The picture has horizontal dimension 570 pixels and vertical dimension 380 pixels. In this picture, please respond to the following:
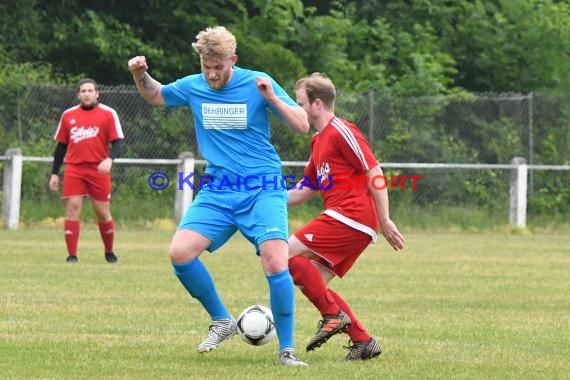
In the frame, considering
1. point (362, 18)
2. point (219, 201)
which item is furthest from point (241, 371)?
point (362, 18)

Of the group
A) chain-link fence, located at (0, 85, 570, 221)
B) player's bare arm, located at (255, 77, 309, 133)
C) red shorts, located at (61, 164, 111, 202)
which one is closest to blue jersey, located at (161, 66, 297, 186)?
player's bare arm, located at (255, 77, 309, 133)

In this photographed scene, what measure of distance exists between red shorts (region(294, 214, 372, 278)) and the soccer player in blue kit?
0.31m

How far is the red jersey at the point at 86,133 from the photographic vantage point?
1411cm

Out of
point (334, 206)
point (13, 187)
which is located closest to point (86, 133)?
point (13, 187)

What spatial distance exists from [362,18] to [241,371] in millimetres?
22157

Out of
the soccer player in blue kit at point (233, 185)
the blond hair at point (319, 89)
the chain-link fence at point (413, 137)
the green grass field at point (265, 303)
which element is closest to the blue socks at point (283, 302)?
the soccer player in blue kit at point (233, 185)

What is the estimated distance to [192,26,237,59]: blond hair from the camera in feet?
22.9

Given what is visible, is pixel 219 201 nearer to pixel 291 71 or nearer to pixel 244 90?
pixel 244 90

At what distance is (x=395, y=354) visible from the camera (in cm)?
756

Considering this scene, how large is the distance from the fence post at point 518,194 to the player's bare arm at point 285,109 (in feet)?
50.7

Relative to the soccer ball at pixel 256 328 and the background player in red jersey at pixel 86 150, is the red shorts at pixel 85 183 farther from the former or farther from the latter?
the soccer ball at pixel 256 328

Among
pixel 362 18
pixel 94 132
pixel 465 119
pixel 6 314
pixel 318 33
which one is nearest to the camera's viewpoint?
pixel 6 314

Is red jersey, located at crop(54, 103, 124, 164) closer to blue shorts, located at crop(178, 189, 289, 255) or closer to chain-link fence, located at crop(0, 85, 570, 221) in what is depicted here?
chain-link fence, located at crop(0, 85, 570, 221)

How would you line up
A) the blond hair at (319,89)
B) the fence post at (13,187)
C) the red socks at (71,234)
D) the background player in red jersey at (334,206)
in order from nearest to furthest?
the background player in red jersey at (334,206) → the blond hair at (319,89) → the red socks at (71,234) → the fence post at (13,187)
